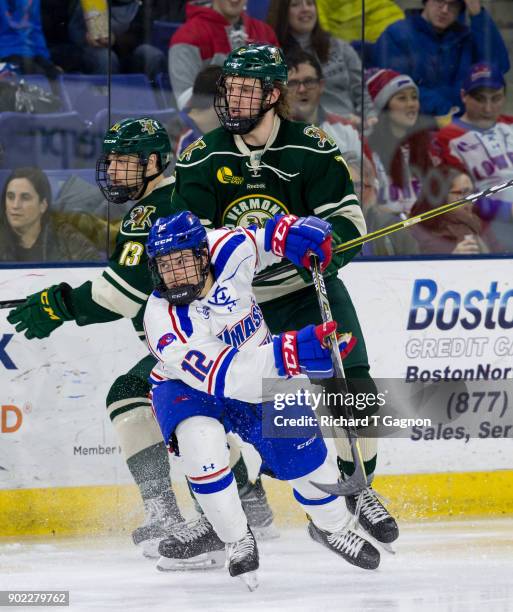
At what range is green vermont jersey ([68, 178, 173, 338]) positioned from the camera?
160 inches

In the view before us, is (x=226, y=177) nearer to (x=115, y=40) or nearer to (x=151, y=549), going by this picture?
(x=115, y=40)

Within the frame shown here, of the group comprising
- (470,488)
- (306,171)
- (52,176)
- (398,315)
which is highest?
(306,171)

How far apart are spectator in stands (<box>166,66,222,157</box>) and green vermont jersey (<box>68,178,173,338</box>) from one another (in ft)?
2.53

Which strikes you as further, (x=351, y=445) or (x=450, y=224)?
(x=450, y=224)

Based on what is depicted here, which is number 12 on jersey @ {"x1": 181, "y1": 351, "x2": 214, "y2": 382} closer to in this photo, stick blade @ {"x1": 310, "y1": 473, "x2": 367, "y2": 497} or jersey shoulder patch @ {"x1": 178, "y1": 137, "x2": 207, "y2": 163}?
stick blade @ {"x1": 310, "y1": 473, "x2": 367, "y2": 497}

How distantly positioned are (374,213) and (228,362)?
5.34 feet

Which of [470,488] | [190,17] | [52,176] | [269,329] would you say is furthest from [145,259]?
[470,488]

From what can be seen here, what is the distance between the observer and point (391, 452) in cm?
484

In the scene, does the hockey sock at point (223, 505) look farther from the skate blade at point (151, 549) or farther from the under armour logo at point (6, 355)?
the under armour logo at point (6, 355)

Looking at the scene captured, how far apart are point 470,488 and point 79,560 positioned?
4.84 feet

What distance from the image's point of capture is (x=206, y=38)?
492cm

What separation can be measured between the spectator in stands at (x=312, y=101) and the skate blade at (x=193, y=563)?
1.66 metres

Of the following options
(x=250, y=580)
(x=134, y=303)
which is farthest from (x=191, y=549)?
(x=134, y=303)

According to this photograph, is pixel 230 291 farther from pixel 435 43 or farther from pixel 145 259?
pixel 435 43
